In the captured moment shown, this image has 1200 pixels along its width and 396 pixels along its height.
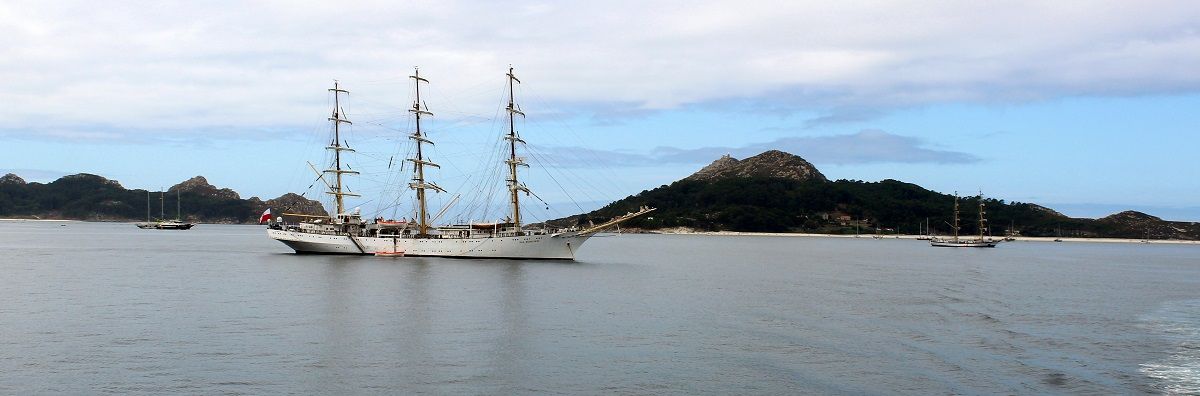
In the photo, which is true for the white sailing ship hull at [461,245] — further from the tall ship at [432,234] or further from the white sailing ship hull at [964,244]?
the white sailing ship hull at [964,244]

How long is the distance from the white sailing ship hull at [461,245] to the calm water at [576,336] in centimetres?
1778

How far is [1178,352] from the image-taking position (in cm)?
2848

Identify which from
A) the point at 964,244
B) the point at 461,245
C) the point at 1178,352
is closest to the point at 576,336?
the point at 1178,352

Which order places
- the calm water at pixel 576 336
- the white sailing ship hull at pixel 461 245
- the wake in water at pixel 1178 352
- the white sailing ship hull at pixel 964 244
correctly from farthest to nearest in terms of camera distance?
the white sailing ship hull at pixel 964 244
the white sailing ship hull at pixel 461 245
the wake in water at pixel 1178 352
the calm water at pixel 576 336

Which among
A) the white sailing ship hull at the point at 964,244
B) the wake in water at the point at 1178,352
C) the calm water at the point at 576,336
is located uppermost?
the white sailing ship hull at the point at 964,244

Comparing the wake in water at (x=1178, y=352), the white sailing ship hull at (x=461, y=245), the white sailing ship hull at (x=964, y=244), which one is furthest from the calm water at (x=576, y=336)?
the white sailing ship hull at (x=964, y=244)

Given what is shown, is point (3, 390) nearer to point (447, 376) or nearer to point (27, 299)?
point (447, 376)

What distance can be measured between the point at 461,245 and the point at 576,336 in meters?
47.3

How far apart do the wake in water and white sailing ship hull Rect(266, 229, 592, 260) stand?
44.5 metres

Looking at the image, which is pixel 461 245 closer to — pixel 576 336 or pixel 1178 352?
pixel 576 336

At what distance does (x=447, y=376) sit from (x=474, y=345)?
4.92 m

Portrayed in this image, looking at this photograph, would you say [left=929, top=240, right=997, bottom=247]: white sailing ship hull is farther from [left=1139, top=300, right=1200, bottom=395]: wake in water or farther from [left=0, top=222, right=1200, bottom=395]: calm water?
[left=1139, top=300, right=1200, bottom=395]: wake in water

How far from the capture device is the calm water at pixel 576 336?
2270cm

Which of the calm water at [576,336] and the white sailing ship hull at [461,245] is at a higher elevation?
the white sailing ship hull at [461,245]
